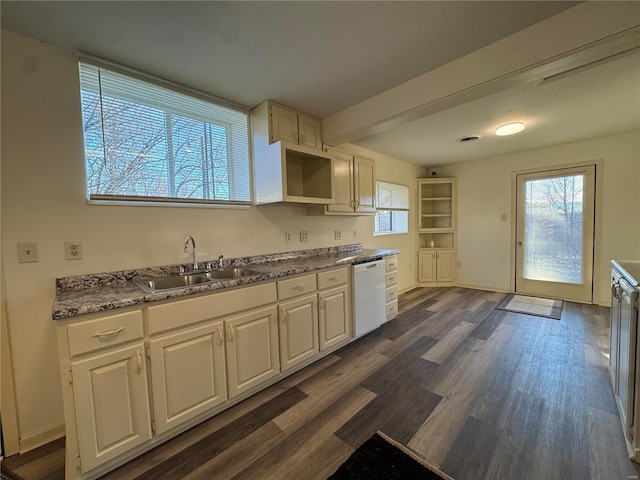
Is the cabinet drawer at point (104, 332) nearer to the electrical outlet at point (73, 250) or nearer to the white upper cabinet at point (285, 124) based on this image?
the electrical outlet at point (73, 250)

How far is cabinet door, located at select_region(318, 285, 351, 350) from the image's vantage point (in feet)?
7.98

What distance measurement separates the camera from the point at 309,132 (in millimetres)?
2807

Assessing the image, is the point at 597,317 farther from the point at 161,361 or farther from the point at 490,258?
the point at 161,361

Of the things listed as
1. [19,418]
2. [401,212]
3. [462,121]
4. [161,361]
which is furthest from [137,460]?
[401,212]

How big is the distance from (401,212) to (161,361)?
4366 mm

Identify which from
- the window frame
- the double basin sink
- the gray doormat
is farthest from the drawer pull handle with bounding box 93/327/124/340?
the gray doormat

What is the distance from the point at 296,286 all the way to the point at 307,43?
1.74 m

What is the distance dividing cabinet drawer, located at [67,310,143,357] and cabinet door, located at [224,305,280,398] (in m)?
0.52

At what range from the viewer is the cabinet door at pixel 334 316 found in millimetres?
2432

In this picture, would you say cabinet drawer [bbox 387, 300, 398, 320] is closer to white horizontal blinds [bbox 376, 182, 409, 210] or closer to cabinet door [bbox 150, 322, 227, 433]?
white horizontal blinds [bbox 376, 182, 409, 210]

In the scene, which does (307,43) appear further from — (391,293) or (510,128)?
(391,293)

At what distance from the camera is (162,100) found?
2.07m

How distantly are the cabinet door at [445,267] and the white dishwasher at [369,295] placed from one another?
8.17ft

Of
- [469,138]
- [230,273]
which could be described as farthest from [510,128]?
[230,273]
